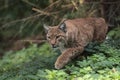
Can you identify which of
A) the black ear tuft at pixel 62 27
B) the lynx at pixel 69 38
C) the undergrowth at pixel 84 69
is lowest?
the undergrowth at pixel 84 69

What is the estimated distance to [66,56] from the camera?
25.6ft

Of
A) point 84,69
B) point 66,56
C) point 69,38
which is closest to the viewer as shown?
point 84,69

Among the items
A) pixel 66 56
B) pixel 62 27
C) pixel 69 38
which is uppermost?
pixel 62 27

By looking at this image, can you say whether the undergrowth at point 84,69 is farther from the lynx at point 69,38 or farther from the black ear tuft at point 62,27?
the black ear tuft at point 62,27

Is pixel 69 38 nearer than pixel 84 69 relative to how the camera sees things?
No

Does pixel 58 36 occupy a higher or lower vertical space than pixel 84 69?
higher

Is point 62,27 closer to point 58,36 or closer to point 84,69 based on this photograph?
point 58,36

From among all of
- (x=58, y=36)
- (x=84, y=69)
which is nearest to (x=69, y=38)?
(x=58, y=36)

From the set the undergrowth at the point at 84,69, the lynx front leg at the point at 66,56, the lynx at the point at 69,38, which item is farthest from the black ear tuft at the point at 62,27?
the undergrowth at the point at 84,69

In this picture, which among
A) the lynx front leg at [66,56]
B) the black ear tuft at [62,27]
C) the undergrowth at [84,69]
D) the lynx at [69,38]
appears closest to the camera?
the undergrowth at [84,69]

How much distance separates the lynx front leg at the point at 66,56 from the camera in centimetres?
763

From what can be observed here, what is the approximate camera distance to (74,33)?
26.9 feet

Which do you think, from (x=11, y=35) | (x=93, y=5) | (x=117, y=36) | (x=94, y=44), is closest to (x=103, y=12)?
(x=93, y=5)

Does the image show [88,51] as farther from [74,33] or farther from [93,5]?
[93,5]
